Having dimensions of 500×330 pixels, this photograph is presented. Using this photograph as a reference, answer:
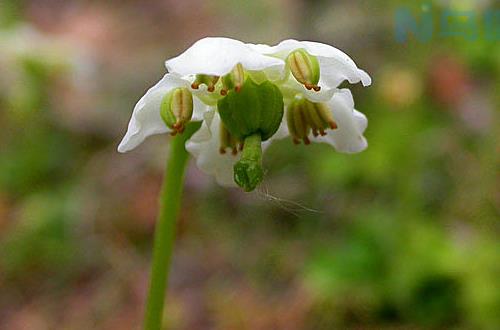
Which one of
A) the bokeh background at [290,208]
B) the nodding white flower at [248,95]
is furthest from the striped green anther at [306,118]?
the bokeh background at [290,208]

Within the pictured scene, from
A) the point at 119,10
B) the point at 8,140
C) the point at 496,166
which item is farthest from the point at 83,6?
the point at 496,166

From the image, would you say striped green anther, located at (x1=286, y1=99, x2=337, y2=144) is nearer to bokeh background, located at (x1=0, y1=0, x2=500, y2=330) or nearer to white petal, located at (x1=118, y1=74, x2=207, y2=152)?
white petal, located at (x1=118, y1=74, x2=207, y2=152)

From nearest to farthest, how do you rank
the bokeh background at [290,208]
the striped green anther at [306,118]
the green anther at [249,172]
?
the green anther at [249,172], the striped green anther at [306,118], the bokeh background at [290,208]

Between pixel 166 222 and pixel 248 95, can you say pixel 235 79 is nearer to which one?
pixel 248 95

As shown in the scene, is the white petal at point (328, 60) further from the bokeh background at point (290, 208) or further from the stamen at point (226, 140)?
the bokeh background at point (290, 208)

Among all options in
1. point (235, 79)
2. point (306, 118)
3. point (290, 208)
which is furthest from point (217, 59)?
point (290, 208)
